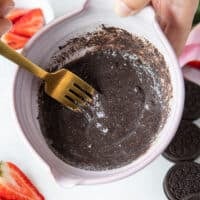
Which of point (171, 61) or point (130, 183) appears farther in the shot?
point (130, 183)

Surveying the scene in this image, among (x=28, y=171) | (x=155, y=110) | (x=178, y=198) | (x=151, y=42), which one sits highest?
(x=151, y=42)

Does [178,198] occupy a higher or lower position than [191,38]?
lower

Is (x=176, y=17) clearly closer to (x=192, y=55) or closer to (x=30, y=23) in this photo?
(x=192, y=55)

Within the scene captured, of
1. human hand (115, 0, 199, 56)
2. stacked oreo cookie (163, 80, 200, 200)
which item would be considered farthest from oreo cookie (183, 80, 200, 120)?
human hand (115, 0, 199, 56)

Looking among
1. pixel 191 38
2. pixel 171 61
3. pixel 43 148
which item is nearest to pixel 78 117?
pixel 43 148

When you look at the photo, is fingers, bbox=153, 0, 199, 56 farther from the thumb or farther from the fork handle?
the fork handle

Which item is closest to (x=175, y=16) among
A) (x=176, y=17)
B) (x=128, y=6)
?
(x=176, y=17)

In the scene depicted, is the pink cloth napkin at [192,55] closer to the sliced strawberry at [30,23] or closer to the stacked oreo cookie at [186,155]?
the stacked oreo cookie at [186,155]

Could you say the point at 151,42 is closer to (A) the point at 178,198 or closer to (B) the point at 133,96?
(B) the point at 133,96
